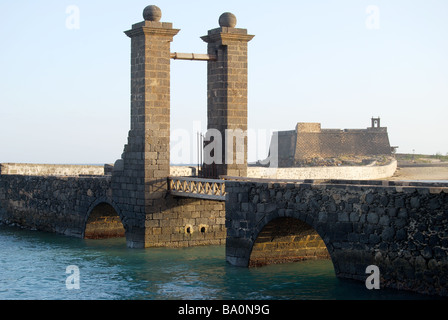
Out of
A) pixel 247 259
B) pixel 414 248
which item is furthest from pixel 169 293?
pixel 414 248

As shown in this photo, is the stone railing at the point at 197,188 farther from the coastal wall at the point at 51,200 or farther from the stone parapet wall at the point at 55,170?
the stone parapet wall at the point at 55,170

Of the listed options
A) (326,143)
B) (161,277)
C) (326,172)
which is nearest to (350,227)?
(161,277)

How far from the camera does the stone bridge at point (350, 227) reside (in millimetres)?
13836

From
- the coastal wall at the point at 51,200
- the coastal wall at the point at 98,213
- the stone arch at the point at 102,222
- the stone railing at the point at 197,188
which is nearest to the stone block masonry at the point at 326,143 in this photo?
the coastal wall at the point at 98,213

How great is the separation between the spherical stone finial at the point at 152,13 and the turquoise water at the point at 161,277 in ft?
22.4

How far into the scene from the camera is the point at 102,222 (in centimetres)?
2594

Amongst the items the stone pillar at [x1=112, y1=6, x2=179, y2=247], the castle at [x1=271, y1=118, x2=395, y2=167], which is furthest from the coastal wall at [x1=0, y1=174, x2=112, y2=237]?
the castle at [x1=271, y1=118, x2=395, y2=167]

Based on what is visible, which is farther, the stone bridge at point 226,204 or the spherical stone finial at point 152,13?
the spherical stone finial at point 152,13

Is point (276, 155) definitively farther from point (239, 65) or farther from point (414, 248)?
point (414, 248)

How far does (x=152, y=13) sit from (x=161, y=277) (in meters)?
8.38

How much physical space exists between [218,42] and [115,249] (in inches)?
277

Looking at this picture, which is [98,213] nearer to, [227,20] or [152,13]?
[152,13]
